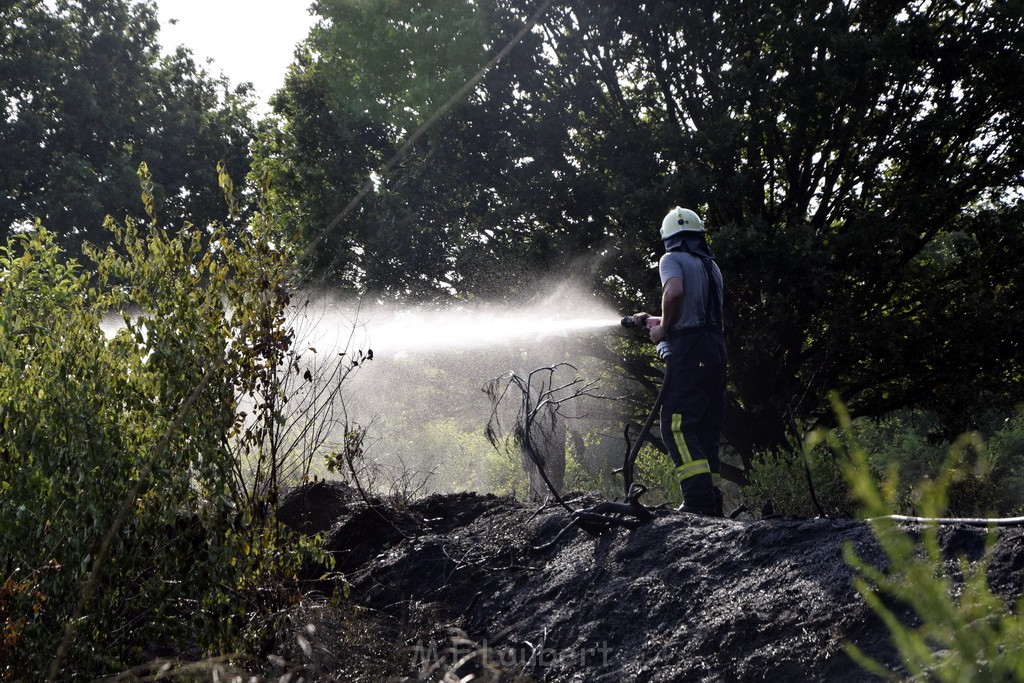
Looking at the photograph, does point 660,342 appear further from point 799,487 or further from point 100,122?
point 100,122

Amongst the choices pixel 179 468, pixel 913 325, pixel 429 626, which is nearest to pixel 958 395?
pixel 913 325

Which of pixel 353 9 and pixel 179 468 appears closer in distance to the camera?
pixel 179 468

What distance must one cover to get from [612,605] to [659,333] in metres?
2.28

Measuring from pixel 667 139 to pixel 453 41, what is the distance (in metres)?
3.52

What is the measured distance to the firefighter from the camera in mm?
5375

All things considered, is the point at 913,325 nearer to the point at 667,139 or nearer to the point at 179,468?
the point at 667,139

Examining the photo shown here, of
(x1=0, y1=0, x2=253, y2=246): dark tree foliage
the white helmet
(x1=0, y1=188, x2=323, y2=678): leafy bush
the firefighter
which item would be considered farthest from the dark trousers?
(x1=0, y1=0, x2=253, y2=246): dark tree foliage

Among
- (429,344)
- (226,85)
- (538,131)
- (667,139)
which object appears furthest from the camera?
(226,85)

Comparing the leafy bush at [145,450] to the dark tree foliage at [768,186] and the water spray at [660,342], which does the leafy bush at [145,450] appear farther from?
the dark tree foliage at [768,186]

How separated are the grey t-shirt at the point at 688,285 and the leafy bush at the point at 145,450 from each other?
261 centimetres

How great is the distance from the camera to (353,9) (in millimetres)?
14984

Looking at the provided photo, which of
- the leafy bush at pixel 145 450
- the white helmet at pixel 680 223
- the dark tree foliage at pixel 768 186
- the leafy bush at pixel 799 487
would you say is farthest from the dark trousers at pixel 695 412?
the dark tree foliage at pixel 768 186

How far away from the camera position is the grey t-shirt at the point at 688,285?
5.67 m

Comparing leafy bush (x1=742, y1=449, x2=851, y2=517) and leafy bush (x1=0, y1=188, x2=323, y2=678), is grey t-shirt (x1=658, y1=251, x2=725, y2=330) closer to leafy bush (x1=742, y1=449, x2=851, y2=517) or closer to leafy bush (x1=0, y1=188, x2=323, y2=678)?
leafy bush (x1=742, y1=449, x2=851, y2=517)
